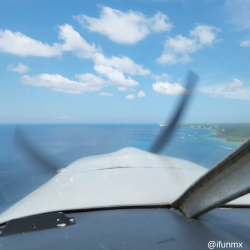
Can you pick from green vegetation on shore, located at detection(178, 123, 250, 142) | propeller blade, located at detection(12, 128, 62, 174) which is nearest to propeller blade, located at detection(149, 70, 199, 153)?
green vegetation on shore, located at detection(178, 123, 250, 142)

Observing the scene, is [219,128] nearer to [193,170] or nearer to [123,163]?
[193,170]

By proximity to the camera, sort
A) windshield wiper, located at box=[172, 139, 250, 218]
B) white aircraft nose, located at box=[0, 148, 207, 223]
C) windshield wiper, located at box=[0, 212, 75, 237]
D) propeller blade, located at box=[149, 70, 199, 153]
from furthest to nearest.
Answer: propeller blade, located at box=[149, 70, 199, 153] → white aircraft nose, located at box=[0, 148, 207, 223] → windshield wiper, located at box=[0, 212, 75, 237] → windshield wiper, located at box=[172, 139, 250, 218]

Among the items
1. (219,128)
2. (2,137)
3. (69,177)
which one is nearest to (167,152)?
(219,128)

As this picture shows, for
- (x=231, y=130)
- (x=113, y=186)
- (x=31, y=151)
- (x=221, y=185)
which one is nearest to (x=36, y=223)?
(x=113, y=186)

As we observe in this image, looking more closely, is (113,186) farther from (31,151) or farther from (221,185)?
(31,151)

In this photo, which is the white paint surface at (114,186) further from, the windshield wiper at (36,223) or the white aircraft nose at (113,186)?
the windshield wiper at (36,223)

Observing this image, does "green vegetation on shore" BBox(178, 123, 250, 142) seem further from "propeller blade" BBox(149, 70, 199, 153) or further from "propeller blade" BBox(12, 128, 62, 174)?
"propeller blade" BBox(12, 128, 62, 174)

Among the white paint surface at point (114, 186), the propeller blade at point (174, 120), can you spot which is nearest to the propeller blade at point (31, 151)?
the white paint surface at point (114, 186)
